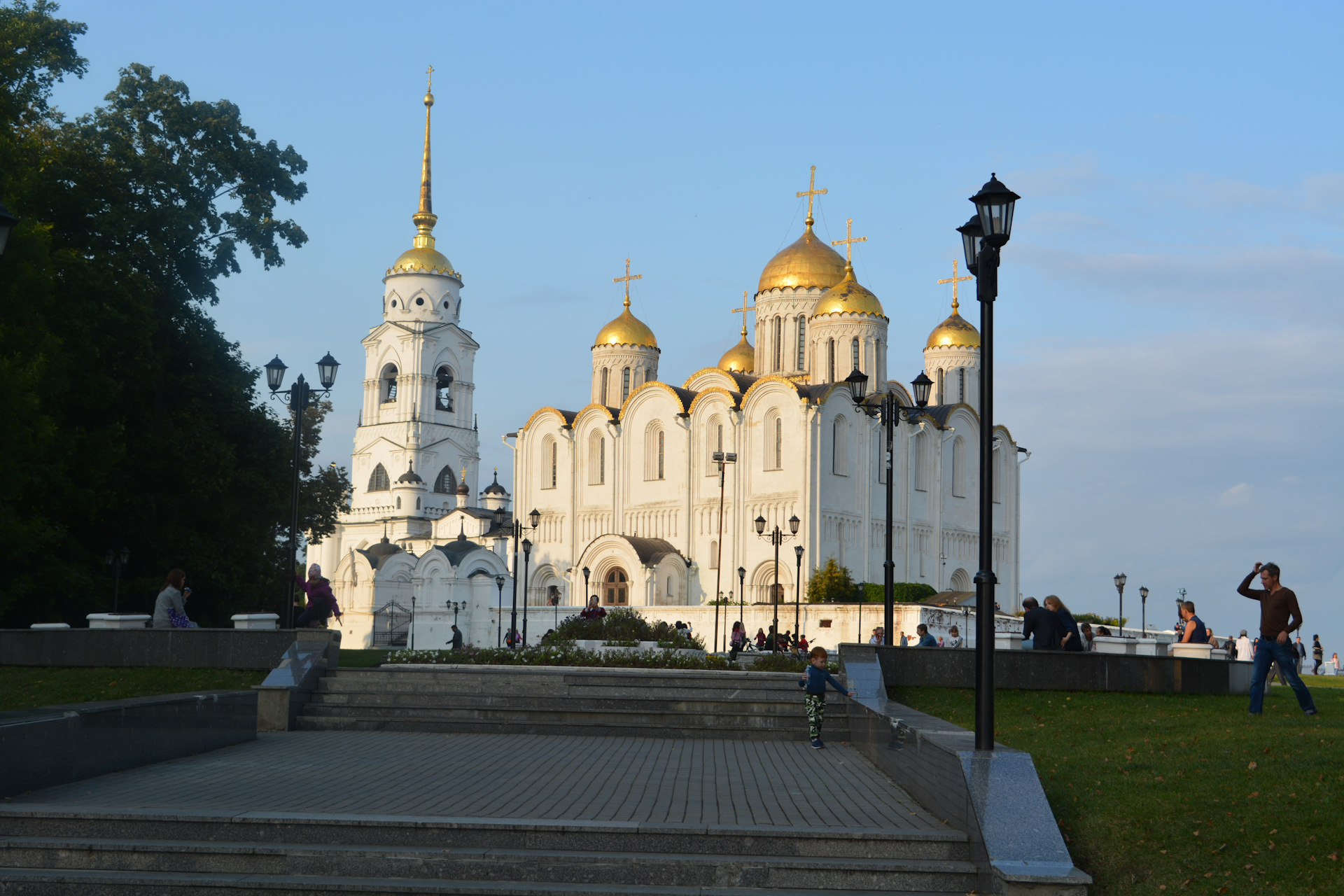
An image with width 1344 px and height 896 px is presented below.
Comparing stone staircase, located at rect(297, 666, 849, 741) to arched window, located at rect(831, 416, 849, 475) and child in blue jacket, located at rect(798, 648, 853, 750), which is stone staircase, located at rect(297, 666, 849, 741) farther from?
arched window, located at rect(831, 416, 849, 475)

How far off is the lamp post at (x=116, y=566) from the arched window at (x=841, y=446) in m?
31.7

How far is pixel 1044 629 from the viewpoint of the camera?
56.0 feet

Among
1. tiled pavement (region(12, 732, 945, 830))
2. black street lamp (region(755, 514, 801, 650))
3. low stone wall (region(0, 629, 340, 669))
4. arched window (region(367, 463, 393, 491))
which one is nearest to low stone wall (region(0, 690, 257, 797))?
tiled pavement (region(12, 732, 945, 830))

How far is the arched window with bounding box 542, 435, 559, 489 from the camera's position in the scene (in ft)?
202

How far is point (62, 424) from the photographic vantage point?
25.7m

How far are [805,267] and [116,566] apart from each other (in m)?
38.9

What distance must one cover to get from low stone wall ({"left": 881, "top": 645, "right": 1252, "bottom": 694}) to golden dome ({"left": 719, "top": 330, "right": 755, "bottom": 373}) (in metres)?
46.1

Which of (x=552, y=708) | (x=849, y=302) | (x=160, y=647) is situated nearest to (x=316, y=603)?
(x=160, y=647)

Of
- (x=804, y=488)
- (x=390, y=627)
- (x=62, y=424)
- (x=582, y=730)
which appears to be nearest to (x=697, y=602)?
(x=804, y=488)

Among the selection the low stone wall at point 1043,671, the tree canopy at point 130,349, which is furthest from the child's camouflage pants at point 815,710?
the tree canopy at point 130,349

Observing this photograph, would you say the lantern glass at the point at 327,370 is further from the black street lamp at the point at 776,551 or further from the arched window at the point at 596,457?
the arched window at the point at 596,457

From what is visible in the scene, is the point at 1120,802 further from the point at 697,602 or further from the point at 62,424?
the point at 697,602

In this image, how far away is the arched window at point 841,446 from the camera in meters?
52.6

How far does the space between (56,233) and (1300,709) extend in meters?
24.6
